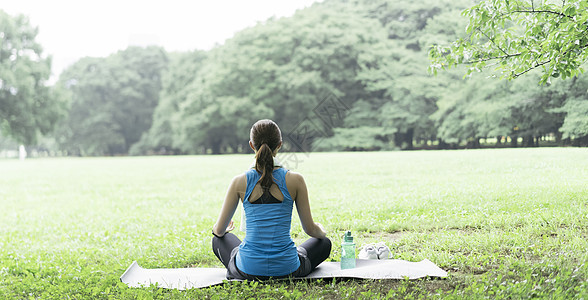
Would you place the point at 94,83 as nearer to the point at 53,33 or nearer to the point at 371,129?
the point at 53,33

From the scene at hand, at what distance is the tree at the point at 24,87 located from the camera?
38219 millimetres

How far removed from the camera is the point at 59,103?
137 ft

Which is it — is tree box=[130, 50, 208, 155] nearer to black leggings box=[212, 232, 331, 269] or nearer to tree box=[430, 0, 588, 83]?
tree box=[430, 0, 588, 83]

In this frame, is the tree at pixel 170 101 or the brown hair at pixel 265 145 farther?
the tree at pixel 170 101

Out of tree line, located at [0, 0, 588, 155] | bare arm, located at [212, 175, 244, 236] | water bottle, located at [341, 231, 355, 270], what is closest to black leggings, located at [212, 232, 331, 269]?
bare arm, located at [212, 175, 244, 236]

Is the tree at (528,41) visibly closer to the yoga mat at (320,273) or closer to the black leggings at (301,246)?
the yoga mat at (320,273)

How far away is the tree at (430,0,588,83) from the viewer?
208 inches

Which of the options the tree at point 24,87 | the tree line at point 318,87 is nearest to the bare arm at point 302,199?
the tree line at point 318,87

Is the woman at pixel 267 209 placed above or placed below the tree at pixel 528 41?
below

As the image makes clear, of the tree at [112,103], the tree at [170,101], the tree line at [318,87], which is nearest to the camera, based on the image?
the tree line at [318,87]

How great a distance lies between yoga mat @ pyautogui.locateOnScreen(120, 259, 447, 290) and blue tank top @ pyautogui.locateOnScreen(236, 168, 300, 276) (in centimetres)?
41

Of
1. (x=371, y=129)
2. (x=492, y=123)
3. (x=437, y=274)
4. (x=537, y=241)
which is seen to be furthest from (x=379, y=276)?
(x=371, y=129)

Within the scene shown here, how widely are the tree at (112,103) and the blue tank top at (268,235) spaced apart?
181ft

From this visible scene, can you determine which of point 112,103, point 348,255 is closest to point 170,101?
point 112,103
